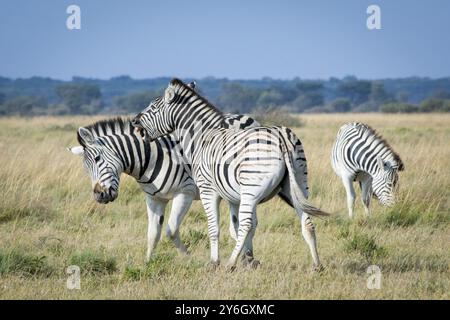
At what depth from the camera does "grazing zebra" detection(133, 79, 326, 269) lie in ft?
20.6

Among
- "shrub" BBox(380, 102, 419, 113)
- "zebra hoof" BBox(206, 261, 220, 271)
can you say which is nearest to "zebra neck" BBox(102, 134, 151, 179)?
"zebra hoof" BBox(206, 261, 220, 271)

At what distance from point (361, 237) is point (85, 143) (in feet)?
10.2

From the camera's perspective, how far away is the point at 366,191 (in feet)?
33.2

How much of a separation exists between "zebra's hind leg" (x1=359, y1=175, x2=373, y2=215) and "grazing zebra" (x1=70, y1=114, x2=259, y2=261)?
3156mm

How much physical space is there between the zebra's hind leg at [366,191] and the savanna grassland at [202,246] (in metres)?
0.21

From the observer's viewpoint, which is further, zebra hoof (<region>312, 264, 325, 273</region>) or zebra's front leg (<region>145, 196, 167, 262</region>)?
zebra's front leg (<region>145, 196, 167, 262</region>)

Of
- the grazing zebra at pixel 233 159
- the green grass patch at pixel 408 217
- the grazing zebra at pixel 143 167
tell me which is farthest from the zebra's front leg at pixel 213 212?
the green grass patch at pixel 408 217

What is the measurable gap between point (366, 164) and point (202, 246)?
3027 millimetres

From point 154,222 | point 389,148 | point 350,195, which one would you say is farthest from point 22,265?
point 389,148

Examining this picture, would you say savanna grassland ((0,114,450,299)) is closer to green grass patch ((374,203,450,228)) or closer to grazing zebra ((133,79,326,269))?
green grass patch ((374,203,450,228))

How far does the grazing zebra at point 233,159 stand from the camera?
6.27 meters

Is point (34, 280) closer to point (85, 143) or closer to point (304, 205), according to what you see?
point (85, 143)
